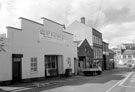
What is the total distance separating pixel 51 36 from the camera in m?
26.1

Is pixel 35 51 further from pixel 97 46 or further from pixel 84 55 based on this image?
pixel 97 46

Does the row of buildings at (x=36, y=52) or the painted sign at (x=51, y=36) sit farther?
the painted sign at (x=51, y=36)

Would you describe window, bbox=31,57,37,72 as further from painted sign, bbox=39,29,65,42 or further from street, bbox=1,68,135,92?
painted sign, bbox=39,29,65,42

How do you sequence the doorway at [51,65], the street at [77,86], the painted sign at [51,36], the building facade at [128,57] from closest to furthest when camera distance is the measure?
the street at [77,86] < the painted sign at [51,36] < the doorway at [51,65] < the building facade at [128,57]

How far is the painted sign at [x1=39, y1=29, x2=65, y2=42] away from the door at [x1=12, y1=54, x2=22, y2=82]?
5022 mm

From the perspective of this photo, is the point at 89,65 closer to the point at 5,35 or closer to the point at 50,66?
the point at 50,66

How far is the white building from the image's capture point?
1869 cm

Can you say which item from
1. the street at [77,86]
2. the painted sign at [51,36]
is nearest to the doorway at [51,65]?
the painted sign at [51,36]

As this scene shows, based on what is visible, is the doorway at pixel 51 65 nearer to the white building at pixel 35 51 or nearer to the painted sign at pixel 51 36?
the white building at pixel 35 51

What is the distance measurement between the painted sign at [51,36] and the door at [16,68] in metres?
5.02

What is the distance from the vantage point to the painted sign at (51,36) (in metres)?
24.1

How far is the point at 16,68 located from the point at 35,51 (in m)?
3.56

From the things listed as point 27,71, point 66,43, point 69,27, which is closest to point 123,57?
point 69,27

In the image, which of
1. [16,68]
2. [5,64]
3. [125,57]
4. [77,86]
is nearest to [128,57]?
[125,57]
